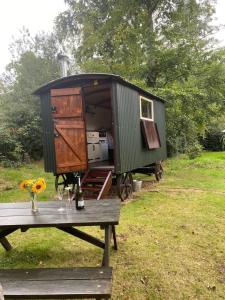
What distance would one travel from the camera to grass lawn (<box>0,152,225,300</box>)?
9.02 feet

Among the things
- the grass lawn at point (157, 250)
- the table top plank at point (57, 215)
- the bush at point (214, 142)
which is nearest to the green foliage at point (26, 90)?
the grass lawn at point (157, 250)

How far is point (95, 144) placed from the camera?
9109mm

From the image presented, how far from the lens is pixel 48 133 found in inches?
253

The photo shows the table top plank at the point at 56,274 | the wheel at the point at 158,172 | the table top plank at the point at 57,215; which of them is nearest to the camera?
the table top plank at the point at 56,274

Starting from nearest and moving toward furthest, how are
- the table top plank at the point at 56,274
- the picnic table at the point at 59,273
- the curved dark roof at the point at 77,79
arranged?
the picnic table at the point at 59,273 → the table top plank at the point at 56,274 → the curved dark roof at the point at 77,79

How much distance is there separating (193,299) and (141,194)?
4206mm

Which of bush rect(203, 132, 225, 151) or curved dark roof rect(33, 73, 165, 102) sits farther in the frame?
bush rect(203, 132, 225, 151)

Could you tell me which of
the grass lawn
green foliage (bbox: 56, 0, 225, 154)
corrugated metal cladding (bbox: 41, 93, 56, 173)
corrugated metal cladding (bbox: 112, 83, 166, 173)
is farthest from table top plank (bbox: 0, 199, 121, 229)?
green foliage (bbox: 56, 0, 225, 154)

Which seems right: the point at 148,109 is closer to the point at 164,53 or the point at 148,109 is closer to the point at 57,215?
the point at 164,53

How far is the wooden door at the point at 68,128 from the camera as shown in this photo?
20.0ft

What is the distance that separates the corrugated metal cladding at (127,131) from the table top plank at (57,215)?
271cm

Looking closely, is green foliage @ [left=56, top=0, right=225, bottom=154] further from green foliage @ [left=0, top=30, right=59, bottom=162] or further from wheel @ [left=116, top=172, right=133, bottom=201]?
wheel @ [left=116, top=172, right=133, bottom=201]

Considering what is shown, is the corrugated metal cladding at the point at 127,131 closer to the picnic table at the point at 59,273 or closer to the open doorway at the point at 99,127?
the open doorway at the point at 99,127

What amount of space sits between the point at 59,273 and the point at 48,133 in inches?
176
